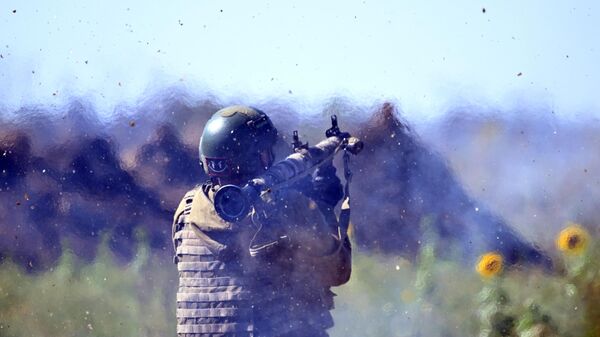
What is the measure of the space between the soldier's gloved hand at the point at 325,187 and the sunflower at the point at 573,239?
432 cm

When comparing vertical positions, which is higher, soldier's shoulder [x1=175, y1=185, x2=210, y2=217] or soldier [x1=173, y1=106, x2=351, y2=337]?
soldier's shoulder [x1=175, y1=185, x2=210, y2=217]

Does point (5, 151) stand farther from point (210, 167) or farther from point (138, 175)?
point (210, 167)

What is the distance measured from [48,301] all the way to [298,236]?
7076 mm

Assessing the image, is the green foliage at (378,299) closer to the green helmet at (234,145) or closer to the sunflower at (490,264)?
the sunflower at (490,264)

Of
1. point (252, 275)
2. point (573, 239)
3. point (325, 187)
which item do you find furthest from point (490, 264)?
point (252, 275)

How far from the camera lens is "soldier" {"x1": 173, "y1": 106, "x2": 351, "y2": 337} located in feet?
34.8

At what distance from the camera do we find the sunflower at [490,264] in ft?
49.5

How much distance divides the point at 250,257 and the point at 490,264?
5281mm

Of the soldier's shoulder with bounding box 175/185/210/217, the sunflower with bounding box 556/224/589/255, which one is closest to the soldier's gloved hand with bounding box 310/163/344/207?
the soldier's shoulder with bounding box 175/185/210/217

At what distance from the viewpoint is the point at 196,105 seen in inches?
625

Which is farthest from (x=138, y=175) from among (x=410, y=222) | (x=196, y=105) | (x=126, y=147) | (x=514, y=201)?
(x=514, y=201)

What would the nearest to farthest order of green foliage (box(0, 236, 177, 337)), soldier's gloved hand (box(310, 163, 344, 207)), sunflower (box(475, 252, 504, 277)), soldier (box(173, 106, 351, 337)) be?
soldier (box(173, 106, 351, 337)), soldier's gloved hand (box(310, 163, 344, 207)), sunflower (box(475, 252, 504, 277)), green foliage (box(0, 236, 177, 337))

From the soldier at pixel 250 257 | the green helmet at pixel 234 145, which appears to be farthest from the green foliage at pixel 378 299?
the green helmet at pixel 234 145

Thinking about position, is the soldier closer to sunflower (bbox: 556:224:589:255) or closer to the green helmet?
the green helmet
